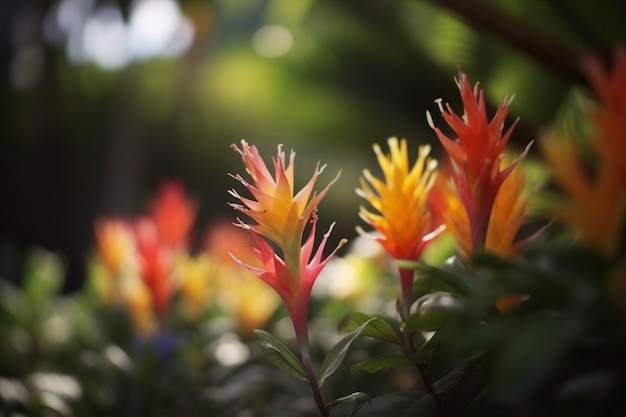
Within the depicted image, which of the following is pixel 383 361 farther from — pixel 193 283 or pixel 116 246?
pixel 116 246

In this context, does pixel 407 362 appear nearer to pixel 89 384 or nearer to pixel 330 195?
pixel 89 384

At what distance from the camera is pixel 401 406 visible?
570 mm

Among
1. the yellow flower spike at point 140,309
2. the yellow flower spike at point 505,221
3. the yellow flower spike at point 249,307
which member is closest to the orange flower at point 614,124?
the yellow flower spike at point 505,221

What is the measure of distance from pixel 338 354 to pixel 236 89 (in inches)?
169

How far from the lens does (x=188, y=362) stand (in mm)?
1200

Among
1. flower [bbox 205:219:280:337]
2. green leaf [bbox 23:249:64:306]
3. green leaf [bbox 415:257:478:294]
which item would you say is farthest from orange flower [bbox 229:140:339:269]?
green leaf [bbox 23:249:64:306]

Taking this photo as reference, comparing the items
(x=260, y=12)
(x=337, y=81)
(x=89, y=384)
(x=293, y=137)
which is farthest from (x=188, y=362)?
(x=260, y=12)

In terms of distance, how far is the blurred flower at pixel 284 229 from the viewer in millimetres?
593

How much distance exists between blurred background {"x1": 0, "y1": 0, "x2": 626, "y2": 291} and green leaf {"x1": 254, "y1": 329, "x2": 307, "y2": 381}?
99 centimetres

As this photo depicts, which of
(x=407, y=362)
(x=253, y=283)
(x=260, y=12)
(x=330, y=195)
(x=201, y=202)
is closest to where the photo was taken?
(x=407, y=362)

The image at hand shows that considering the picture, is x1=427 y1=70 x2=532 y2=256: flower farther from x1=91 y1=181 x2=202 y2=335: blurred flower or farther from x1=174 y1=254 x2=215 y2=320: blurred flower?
x1=174 y1=254 x2=215 y2=320: blurred flower

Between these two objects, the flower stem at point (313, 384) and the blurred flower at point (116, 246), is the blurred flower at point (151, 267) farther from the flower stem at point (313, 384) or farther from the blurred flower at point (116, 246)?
the flower stem at point (313, 384)

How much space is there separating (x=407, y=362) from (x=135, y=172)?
4339 millimetres

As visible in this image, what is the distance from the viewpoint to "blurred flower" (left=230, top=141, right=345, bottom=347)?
0.59m
